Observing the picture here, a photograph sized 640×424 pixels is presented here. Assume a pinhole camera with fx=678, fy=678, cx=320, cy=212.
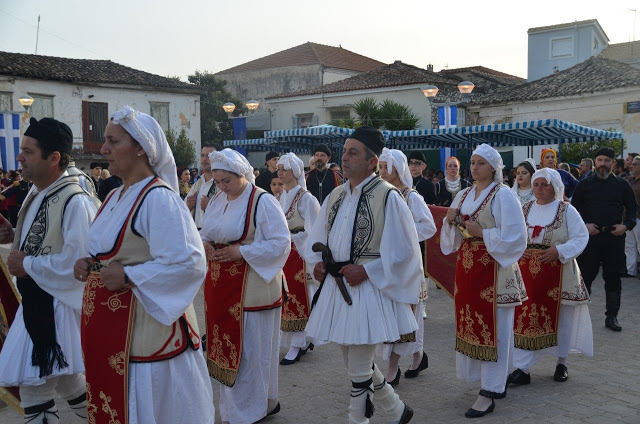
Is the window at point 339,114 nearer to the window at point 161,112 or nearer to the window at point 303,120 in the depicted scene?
the window at point 303,120

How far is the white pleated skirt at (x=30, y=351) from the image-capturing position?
12.0 ft

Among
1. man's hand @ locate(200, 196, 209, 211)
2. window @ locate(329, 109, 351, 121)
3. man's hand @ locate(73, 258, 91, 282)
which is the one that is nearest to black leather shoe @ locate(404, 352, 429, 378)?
man's hand @ locate(200, 196, 209, 211)

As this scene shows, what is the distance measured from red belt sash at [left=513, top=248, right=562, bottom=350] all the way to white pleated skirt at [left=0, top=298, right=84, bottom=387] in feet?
12.9

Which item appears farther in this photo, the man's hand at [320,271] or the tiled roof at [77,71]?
the tiled roof at [77,71]

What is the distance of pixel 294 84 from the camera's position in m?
43.1

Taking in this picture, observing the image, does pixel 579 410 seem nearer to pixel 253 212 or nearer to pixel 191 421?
pixel 253 212

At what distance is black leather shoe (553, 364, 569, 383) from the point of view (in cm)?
601

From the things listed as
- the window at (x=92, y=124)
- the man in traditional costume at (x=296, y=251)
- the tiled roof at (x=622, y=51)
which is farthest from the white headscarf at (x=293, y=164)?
the tiled roof at (x=622, y=51)

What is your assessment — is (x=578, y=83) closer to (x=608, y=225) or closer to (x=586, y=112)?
(x=586, y=112)

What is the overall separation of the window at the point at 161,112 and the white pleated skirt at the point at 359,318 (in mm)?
32314

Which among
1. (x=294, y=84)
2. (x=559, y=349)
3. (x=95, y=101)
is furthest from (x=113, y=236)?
(x=294, y=84)

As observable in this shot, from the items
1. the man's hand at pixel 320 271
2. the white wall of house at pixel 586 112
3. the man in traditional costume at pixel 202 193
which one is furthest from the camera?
the white wall of house at pixel 586 112

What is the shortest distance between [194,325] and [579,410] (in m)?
3.40

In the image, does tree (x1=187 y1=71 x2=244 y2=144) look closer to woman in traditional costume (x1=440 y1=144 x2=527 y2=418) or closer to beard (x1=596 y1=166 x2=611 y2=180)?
beard (x1=596 y1=166 x2=611 y2=180)
